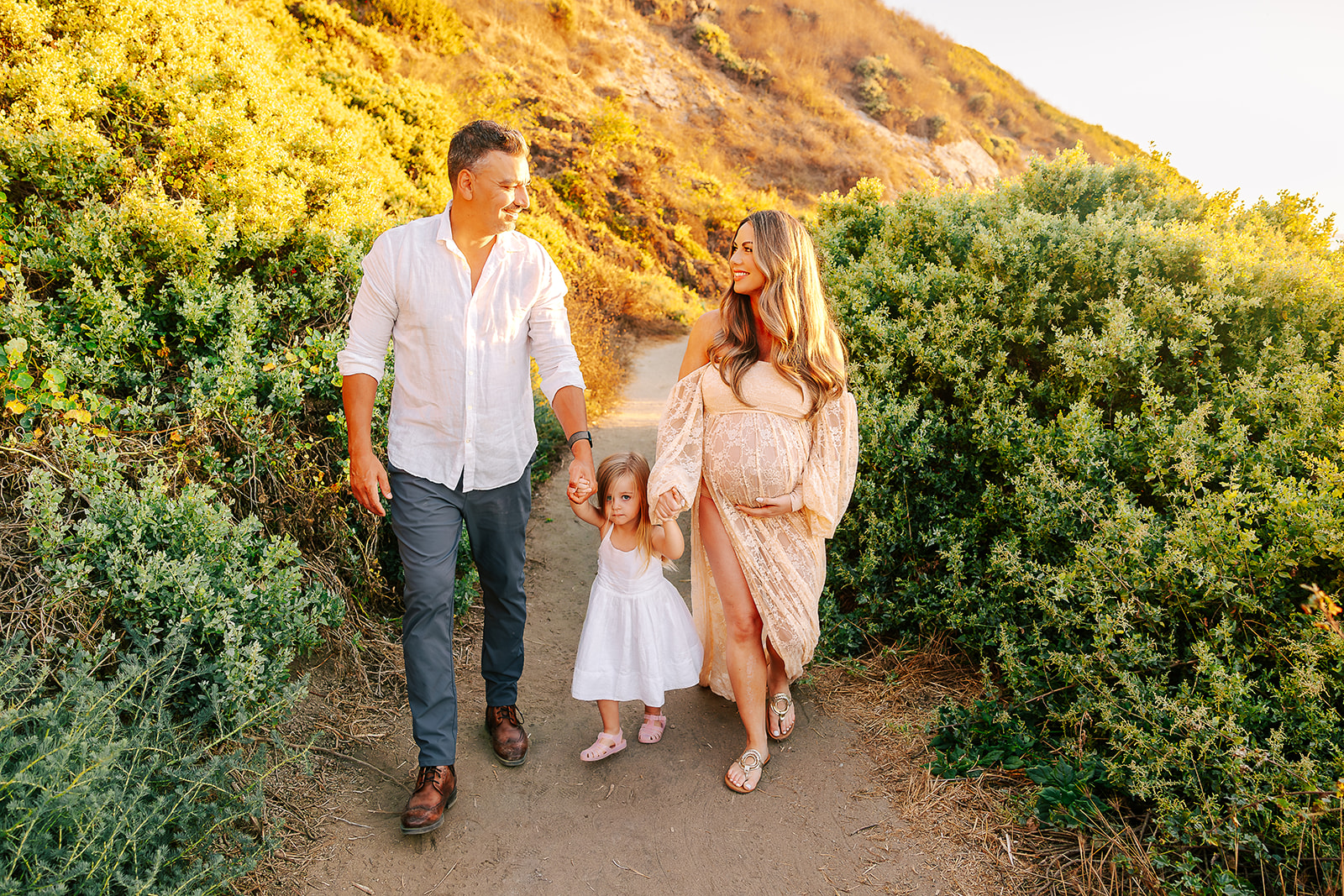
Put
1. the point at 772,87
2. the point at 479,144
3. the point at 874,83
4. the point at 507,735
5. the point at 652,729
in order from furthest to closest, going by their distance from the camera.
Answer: the point at 874,83
the point at 772,87
the point at 652,729
the point at 507,735
the point at 479,144

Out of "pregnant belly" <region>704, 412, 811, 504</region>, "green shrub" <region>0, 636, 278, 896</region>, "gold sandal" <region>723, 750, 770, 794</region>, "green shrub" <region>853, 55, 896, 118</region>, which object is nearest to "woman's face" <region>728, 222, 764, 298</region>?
"pregnant belly" <region>704, 412, 811, 504</region>

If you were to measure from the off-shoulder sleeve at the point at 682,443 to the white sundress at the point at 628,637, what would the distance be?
13.7 inches

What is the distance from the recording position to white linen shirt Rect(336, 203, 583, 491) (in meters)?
2.74

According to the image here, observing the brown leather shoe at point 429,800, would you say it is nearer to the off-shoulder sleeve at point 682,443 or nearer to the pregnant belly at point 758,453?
the off-shoulder sleeve at point 682,443

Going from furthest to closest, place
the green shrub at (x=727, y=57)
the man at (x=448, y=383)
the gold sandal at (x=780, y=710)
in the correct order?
the green shrub at (x=727, y=57) → the gold sandal at (x=780, y=710) → the man at (x=448, y=383)

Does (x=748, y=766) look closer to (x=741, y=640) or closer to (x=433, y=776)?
(x=741, y=640)

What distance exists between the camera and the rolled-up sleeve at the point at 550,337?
2980 millimetres

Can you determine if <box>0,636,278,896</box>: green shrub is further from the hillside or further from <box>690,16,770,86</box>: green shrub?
<box>690,16,770,86</box>: green shrub

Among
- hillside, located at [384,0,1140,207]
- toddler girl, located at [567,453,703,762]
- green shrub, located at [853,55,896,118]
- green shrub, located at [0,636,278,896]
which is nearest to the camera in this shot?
green shrub, located at [0,636,278,896]

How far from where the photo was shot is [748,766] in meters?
3.19

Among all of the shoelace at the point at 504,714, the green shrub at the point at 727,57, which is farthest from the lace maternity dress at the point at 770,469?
the green shrub at the point at 727,57

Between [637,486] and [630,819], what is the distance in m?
1.37

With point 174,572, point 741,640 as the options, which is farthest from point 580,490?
point 174,572

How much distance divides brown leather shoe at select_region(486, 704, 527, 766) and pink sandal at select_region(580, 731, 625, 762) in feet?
0.93
